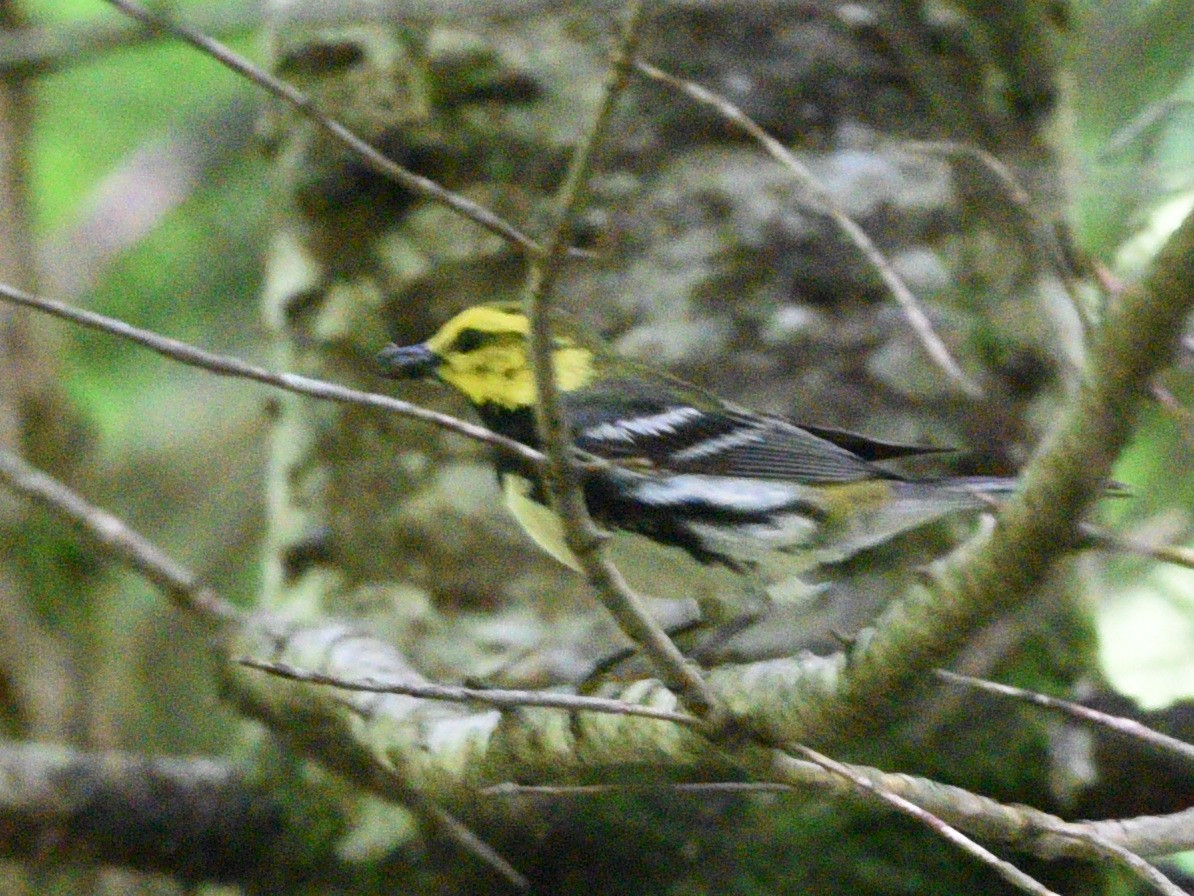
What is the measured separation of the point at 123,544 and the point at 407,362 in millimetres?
908

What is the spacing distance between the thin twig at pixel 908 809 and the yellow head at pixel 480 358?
1.24 metres

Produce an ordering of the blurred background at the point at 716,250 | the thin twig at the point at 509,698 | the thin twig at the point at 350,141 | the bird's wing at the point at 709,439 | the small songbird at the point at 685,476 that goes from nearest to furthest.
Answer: the thin twig at the point at 350,141 → the thin twig at the point at 509,698 → the small songbird at the point at 685,476 → the bird's wing at the point at 709,439 → the blurred background at the point at 716,250

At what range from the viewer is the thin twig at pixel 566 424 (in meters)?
1.24

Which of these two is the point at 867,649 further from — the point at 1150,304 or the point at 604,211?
the point at 604,211

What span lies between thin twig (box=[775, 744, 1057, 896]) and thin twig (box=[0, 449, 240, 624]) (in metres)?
1.76

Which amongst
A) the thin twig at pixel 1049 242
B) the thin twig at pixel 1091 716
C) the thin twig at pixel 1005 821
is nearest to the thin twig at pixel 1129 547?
the thin twig at pixel 1049 242

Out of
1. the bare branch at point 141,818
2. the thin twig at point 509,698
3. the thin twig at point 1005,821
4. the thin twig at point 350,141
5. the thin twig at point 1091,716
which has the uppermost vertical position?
the thin twig at point 350,141

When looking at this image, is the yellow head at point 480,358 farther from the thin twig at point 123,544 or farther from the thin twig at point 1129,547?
the thin twig at point 1129,547

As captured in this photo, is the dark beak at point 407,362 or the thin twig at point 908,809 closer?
the thin twig at point 908,809

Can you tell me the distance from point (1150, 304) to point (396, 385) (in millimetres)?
2611

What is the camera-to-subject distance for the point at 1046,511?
1.30 m

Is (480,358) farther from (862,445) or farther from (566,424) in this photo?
(566,424)

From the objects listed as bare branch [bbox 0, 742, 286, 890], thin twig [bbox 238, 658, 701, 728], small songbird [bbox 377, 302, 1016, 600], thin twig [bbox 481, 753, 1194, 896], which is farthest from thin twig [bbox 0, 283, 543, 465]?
bare branch [bbox 0, 742, 286, 890]

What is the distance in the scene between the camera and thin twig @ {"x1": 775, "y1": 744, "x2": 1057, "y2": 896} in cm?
161
